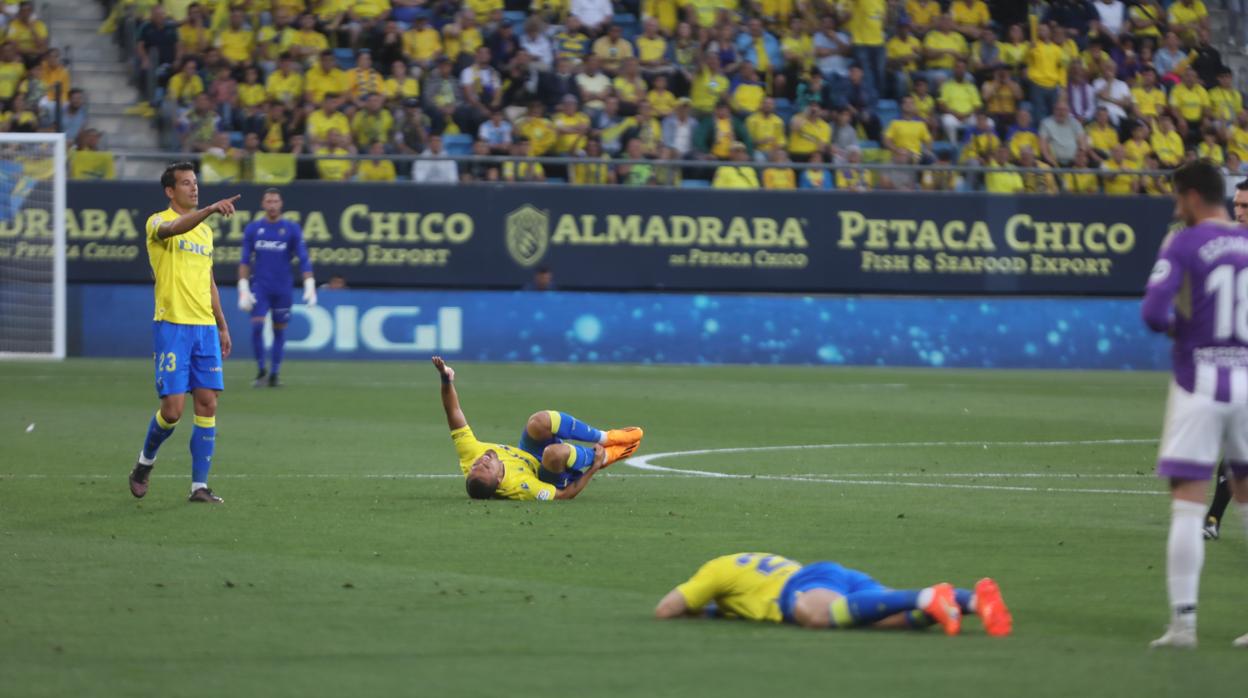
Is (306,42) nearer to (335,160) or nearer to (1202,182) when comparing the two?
(335,160)

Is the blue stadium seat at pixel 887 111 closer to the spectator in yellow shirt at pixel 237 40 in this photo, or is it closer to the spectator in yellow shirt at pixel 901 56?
the spectator in yellow shirt at pixel 901 56

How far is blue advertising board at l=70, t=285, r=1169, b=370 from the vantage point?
27.4m

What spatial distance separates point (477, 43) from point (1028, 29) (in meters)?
9.80

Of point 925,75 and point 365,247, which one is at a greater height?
point 925,75

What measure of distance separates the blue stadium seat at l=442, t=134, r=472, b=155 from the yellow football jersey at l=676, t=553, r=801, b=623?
2095cm

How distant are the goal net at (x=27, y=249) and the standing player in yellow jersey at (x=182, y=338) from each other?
6807mm

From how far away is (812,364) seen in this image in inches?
1104

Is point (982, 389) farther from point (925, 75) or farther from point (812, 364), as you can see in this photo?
point (925, 75)

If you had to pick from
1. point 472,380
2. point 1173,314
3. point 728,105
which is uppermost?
point 728,105

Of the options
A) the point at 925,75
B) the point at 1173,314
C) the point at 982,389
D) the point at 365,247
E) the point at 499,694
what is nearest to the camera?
the point at 499,694

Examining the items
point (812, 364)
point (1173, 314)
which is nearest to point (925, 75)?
point (812, 364)

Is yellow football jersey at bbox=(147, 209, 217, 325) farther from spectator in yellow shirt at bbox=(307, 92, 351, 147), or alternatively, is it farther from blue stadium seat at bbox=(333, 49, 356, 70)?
blue stadium seat at bbox=(333, 49, 356, 70)

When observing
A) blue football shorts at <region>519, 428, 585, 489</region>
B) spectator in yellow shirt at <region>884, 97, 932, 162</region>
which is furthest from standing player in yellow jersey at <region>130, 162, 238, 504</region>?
spectator in yellow shirt at <region>884, 97, 932, 162</region>

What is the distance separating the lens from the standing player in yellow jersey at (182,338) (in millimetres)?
11586
